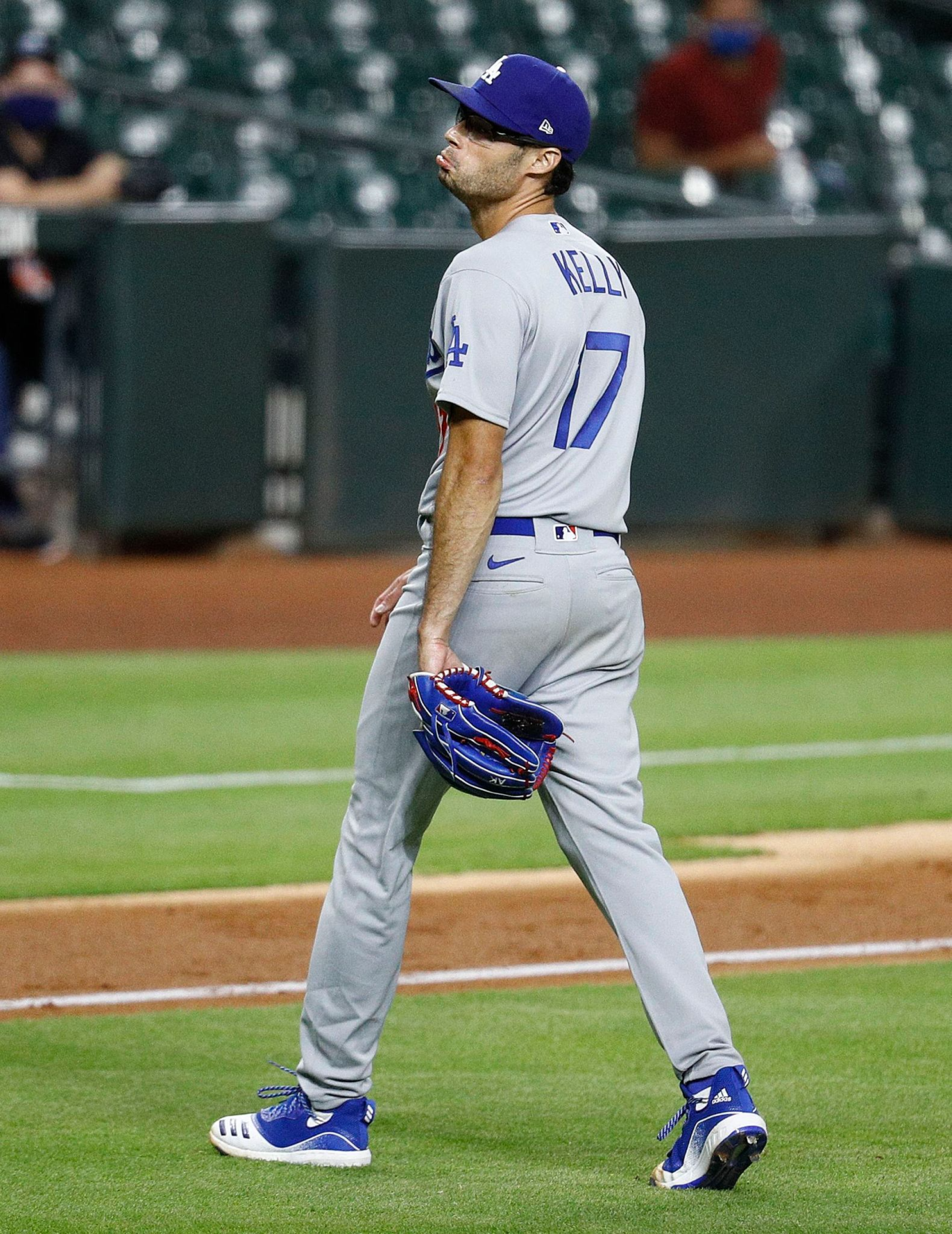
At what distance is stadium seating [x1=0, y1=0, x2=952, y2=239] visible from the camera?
15109 millimetres

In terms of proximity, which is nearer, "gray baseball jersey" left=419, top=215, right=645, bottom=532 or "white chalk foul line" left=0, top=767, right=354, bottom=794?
"gray baseball jersey" left=419, top=215, right=645, bottom=532

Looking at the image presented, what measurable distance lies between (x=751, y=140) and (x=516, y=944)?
1094 cm

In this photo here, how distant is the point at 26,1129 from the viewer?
3596 millimetres

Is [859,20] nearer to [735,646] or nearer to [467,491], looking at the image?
[735,646]

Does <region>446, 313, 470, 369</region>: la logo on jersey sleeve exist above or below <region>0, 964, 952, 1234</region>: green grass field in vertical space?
above

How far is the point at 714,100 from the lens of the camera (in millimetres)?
14938

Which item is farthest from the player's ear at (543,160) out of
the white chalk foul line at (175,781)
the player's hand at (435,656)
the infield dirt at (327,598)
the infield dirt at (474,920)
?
the infield dirt at (327,598)

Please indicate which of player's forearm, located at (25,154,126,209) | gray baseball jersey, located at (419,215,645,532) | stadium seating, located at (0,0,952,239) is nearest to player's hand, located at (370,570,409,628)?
gray baseball jersey, located at (419,215,645,532)

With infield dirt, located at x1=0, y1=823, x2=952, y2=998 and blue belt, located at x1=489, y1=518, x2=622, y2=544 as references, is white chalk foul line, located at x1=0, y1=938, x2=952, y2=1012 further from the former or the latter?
A: blue belt, located at x1=489, y1=518, x2=622, y2=544

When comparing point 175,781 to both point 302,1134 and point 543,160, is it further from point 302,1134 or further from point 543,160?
point 543,160

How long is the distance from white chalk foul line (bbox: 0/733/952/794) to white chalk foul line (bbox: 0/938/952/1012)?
77.8 inches

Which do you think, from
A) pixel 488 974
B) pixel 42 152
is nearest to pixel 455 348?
pixel 488 974

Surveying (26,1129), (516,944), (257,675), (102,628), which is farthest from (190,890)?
(102,628)

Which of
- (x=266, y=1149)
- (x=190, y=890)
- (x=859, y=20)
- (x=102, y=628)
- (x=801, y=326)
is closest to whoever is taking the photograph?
(x=266, y=1149)
